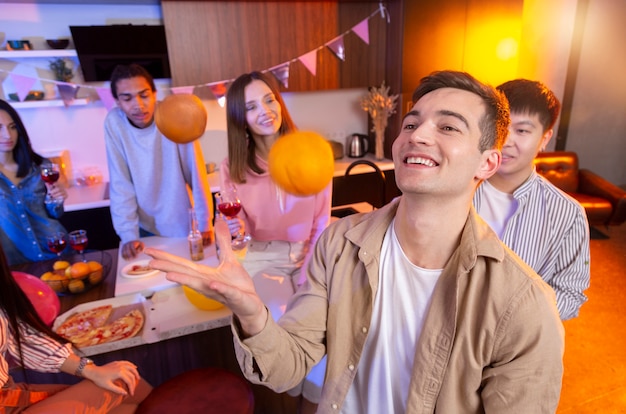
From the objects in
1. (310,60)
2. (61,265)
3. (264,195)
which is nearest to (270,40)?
(310,60)

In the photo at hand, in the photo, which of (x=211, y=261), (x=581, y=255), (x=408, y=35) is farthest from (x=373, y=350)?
(x=408, y=35)

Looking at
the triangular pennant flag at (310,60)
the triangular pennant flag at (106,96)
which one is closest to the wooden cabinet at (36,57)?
the triangular pennant flag at (106,96)

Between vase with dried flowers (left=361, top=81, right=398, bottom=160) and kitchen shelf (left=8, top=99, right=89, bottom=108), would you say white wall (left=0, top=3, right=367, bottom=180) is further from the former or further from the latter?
vase with dried flowers (left=361, top=81, right=398, bottom=160)

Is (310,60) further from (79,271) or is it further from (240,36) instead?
(79,271)

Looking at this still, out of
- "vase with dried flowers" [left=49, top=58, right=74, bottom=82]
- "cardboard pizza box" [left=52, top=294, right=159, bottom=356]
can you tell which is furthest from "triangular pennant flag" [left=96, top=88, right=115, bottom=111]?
"cardboard pizza box" [left=52, top=294, right=159, bottom=356]

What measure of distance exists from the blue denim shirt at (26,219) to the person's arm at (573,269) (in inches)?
97.6

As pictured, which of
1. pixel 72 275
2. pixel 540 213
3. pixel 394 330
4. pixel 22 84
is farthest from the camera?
pixel 22 84

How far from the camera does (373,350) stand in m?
1.14

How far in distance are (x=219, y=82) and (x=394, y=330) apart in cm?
295

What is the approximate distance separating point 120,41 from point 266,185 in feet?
7.04

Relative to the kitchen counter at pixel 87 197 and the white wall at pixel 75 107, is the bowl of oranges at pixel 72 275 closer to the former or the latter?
the kitchen counter at pixel 87 197

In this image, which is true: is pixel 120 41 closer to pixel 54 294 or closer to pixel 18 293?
pixel 54 294

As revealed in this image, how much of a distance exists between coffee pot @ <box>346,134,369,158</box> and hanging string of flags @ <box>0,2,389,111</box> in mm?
830

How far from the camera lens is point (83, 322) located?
4.87 ft
